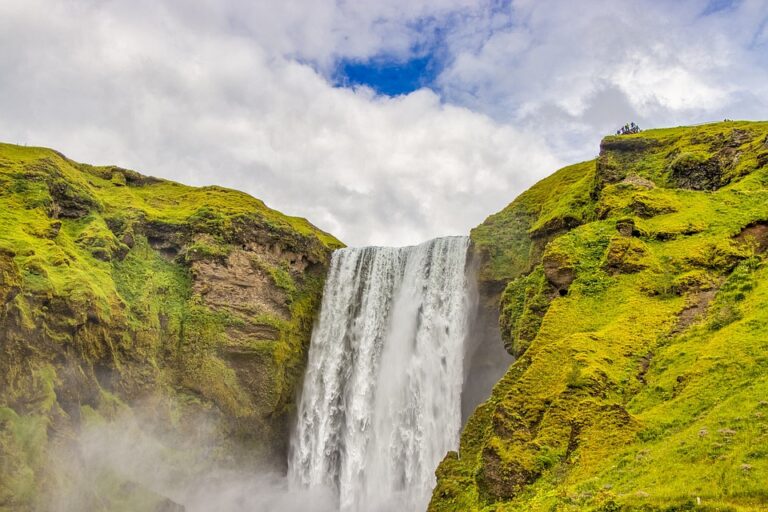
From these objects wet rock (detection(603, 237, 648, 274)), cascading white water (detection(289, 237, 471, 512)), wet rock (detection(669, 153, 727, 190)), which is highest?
wet rock (detection(669, 153, 727, 190))

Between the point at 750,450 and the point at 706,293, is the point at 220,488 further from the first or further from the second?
the point at 750,450

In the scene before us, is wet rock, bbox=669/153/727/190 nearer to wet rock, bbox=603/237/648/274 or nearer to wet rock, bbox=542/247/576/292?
wet rock, bbox=603/237/648/274

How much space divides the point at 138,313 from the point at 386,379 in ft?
70.2

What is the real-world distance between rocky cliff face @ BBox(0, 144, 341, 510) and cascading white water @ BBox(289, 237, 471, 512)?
9.21 ft

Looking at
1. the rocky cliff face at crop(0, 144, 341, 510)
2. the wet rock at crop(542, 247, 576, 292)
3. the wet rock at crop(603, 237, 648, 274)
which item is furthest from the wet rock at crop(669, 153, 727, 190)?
the rocky cliff face at crop(0, 144, 341, 510)

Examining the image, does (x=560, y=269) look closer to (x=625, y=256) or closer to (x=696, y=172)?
(x=625, y=256)

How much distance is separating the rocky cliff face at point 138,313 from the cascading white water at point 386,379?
9.21 ft

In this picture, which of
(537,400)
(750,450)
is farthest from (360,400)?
(750,450)

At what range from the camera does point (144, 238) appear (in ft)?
174

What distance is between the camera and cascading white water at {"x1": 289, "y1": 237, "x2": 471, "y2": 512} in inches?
1703

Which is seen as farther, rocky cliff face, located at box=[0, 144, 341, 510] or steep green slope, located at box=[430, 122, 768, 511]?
rocky cliff face, located at box=[0, 144, 341, 510]

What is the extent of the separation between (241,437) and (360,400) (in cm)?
1071

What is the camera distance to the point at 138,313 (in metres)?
46.0

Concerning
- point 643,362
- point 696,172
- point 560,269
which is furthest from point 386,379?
point 643,362
